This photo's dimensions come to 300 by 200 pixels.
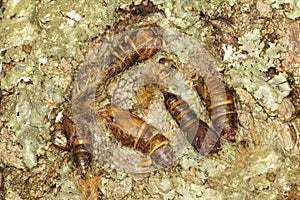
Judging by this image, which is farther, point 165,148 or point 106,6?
point 106,6

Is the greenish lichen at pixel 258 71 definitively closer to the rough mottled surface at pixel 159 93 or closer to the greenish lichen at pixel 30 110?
the rough mottled surface at pixel 159 93

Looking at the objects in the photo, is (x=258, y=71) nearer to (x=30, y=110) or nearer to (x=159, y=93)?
(x=159, y=93)

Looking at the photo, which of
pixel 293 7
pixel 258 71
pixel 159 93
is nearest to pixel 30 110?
pixel 159 93

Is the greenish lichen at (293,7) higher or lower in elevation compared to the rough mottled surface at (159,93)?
higher

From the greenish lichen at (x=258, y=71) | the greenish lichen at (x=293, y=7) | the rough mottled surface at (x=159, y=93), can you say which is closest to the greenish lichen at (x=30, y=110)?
the rough mottled surface at (x=159, y=93)

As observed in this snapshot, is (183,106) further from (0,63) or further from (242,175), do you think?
(0,63)

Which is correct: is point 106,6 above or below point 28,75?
above

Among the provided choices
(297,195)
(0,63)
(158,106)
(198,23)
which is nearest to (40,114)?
(0,63)

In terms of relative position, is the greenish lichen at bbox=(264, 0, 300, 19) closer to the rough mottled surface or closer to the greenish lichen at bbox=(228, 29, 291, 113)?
the rough mottled surface
